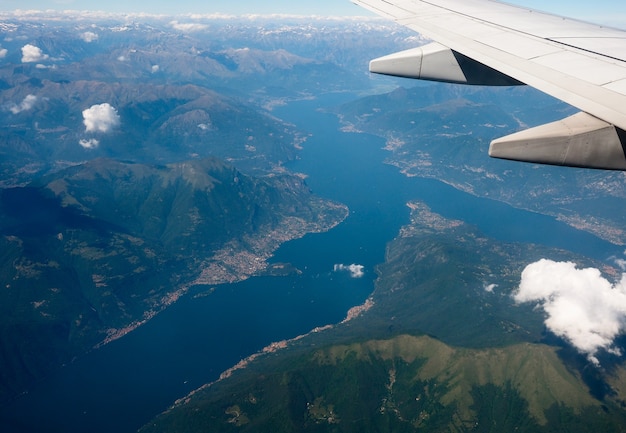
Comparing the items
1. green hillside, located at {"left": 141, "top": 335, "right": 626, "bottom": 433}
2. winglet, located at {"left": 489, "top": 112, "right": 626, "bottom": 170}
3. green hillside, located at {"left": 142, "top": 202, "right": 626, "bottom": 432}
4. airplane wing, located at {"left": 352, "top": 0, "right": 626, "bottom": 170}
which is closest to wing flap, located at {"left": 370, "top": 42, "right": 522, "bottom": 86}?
airplane wing, located at {"left": 352, "top": 0, "right": 626, "bottom": 170}

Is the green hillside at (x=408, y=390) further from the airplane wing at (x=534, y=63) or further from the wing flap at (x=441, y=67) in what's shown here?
the wing flap at (x=441, y=67)

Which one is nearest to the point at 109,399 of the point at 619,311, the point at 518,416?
the point at 518,416

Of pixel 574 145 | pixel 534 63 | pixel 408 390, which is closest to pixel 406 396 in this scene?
pixel 408 390

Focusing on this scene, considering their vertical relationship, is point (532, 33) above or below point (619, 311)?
above

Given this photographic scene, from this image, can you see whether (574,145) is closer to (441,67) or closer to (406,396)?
(441,67)

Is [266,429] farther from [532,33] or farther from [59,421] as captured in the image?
[532,33]

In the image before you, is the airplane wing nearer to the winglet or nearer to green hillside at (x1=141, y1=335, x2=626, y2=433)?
the winglet
